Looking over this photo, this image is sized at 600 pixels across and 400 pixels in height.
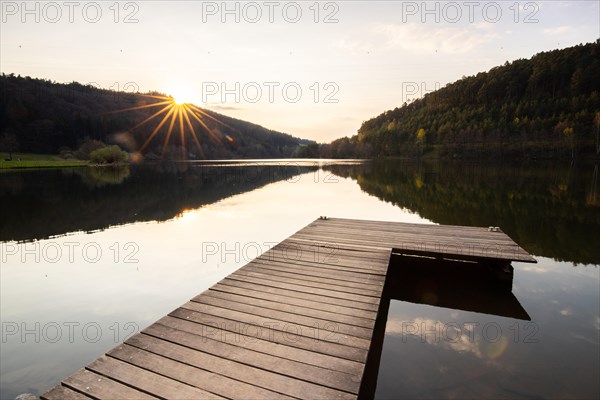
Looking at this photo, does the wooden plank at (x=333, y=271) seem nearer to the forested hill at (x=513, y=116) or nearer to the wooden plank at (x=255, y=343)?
the wooden plank at (x=255, y=343)

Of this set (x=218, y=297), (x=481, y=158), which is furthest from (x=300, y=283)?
(x=481, y=158)

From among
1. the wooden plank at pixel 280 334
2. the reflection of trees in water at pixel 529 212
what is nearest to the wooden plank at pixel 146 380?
the wooden plank at pixel 280 334

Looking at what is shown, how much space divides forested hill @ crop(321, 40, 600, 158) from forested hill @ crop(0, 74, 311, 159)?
6642cm

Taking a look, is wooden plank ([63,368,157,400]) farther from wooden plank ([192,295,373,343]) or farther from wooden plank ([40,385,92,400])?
wooden plank ([192,295,373,343])

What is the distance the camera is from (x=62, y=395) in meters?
2.97

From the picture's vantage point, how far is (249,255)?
10.4 m

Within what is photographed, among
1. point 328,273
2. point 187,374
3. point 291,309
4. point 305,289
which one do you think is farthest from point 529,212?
point 187,374

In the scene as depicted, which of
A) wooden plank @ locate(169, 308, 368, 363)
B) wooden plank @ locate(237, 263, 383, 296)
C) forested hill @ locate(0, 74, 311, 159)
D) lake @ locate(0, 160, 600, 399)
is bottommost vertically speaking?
lake @ locate(0, 160, 600, 399)

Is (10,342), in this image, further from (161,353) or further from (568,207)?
(568,207)

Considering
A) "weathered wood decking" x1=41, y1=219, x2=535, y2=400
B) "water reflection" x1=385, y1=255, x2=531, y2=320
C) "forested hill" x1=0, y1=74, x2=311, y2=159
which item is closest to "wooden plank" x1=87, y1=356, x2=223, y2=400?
"weathered wood decking" x1=41, y1=219, x2=535, y2=400

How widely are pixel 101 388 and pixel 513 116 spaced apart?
411ft

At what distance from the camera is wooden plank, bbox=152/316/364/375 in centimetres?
345

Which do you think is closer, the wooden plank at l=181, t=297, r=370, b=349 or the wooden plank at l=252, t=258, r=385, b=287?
the wooden plank at l=181, t=297, r=370, b=349

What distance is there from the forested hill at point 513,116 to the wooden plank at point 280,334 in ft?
332
